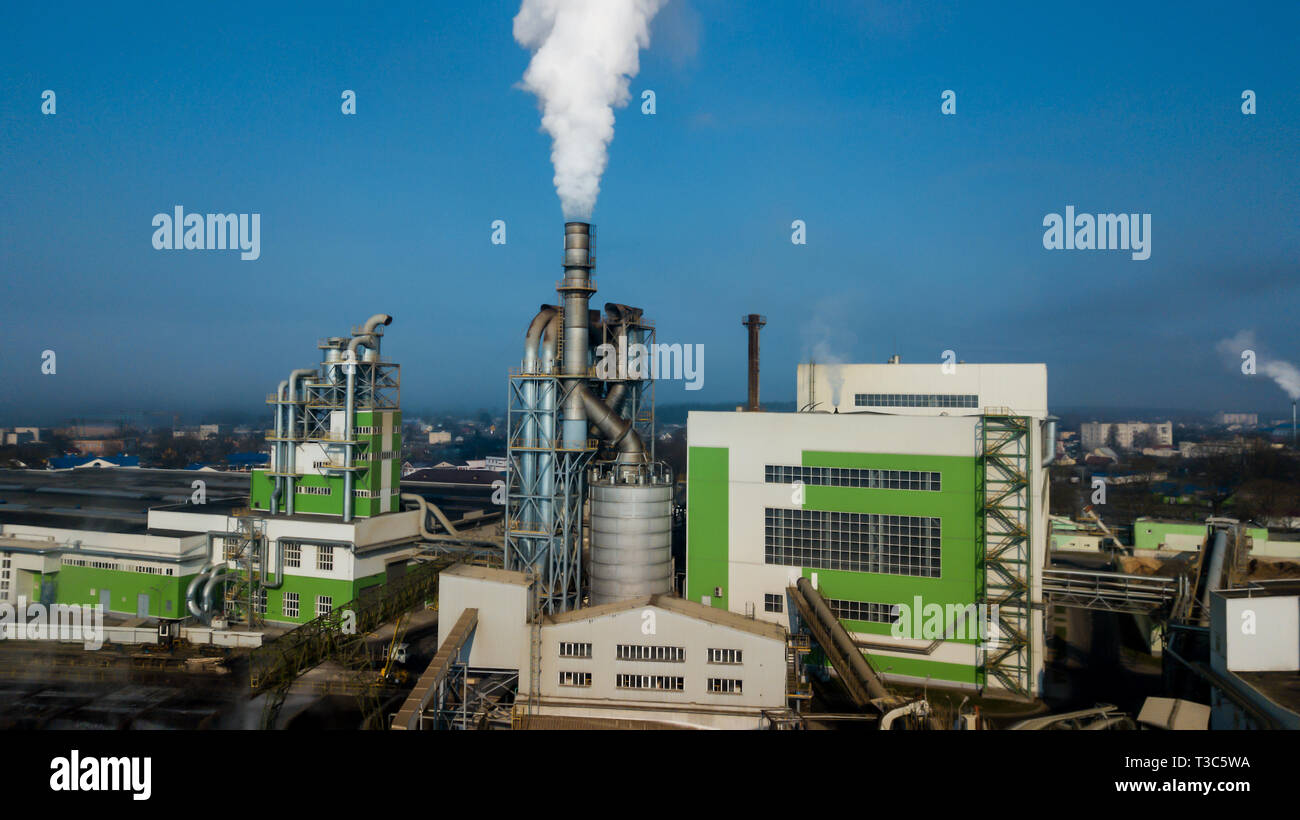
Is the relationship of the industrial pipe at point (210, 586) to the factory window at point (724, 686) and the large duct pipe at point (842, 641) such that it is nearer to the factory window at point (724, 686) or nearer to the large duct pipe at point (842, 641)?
the factory window at point (724, 686)

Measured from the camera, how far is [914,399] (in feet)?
127

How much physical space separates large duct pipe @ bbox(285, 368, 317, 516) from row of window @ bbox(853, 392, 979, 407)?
91.3 feet

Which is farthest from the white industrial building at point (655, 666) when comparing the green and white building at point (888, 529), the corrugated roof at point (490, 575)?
the green and white building at point (888, 529)

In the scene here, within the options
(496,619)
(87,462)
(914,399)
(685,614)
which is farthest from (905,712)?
(87,462)

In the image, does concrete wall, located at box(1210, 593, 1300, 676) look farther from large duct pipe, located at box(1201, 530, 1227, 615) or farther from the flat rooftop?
the flat rooftop

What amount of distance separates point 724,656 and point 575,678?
13.2 ft

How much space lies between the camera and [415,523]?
3441 centimetres

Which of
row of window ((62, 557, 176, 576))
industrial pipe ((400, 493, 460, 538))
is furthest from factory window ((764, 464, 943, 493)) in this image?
row of window ((62, 557, 176, 576))

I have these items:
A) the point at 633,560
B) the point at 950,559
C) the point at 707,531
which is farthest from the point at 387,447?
the point at 950,559

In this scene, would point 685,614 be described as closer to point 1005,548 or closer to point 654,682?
point 654,682

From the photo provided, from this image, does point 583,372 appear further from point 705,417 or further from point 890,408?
point 890,408

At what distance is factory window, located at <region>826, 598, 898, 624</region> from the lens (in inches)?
947

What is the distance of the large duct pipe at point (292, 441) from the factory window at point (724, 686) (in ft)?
72.2
